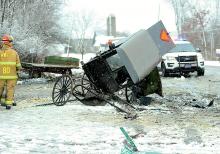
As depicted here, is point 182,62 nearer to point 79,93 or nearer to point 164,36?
point 79,93

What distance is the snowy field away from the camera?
8141mm

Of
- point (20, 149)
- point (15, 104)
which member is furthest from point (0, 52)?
point (20, 149)

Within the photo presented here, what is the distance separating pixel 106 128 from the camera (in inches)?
388

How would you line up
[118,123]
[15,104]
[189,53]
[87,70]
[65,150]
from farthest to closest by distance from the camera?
[189,53] → [15,104] → [87,70] → [118,123] → [65,150]

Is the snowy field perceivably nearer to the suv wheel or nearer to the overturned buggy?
the overturned buggy

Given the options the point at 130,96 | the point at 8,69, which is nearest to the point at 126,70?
the point at 130,96

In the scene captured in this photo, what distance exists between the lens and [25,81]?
23.3 metres

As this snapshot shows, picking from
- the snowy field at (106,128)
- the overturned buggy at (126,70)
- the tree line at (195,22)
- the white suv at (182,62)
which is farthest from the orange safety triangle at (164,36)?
the tree line at (195,22)

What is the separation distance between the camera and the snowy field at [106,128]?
814 cm

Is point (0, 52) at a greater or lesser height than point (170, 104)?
greater

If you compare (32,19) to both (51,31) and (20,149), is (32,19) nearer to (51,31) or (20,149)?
(51,31)

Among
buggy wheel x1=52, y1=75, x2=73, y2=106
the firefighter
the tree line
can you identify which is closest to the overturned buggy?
buggy wheel x1=52, y1=75, x2=73, y2=106

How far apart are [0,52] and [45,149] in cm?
565

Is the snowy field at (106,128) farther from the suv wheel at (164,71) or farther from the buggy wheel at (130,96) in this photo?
the suv wheel at (164,71)
